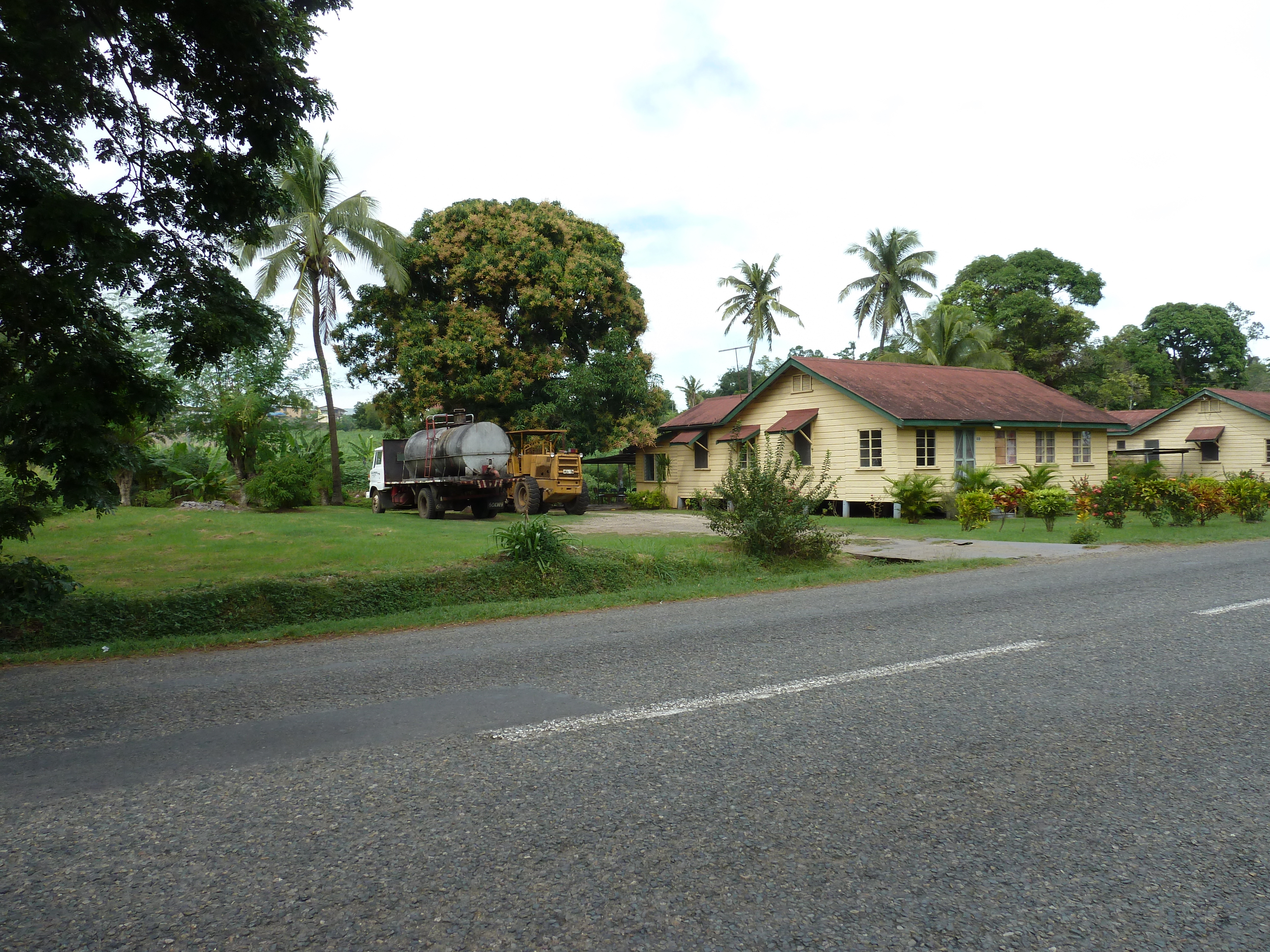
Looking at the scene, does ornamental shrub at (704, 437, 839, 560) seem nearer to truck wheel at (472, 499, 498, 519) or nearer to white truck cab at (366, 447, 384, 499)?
truck wheel at (472, 499, 498, 519)

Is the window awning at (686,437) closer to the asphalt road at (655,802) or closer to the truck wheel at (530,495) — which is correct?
the truck wheel at (530,495)

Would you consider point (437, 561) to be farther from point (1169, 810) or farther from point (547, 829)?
point (1169, 810)

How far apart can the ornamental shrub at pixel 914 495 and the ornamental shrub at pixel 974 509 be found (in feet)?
11.2

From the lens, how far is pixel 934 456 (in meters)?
26.4

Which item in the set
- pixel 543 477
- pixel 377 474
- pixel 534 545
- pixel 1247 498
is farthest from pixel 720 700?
pixel 377 474

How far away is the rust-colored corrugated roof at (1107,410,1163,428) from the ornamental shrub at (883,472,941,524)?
26.1 metres

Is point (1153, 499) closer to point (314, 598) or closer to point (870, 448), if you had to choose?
point (870, 448)

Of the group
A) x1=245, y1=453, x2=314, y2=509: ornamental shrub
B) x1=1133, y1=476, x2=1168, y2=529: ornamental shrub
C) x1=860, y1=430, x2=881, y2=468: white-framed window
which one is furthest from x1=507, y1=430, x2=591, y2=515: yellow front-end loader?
x1=1133, y1=476, x2=1168, y2=529: ornamental shrub

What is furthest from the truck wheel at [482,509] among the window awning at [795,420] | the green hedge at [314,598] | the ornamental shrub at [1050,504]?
the ornamental shrub at [1050,504]

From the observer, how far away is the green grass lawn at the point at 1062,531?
17266 millimetres

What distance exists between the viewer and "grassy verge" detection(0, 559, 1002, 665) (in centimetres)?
812

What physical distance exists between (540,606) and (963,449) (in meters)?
20.5

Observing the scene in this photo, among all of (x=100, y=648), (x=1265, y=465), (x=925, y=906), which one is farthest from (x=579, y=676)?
(x=1265, y=465)

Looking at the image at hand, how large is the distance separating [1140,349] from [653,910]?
69592 millimetres
